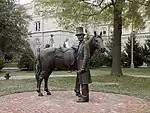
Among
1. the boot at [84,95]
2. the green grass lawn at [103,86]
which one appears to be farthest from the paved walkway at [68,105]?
the green grass lawn at [103,86]

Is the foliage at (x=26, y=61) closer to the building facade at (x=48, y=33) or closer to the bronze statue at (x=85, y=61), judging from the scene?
the building facade at (x=48, y=33)

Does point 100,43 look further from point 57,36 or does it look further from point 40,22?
point 40,22

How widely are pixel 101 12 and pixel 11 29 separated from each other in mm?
10900

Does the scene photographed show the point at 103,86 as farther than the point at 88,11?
No

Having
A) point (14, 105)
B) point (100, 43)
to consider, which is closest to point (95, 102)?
point (100, 43)

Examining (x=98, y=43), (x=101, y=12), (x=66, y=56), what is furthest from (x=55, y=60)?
(x=101, y=12)

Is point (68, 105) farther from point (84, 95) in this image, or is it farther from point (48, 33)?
point (48, 33)

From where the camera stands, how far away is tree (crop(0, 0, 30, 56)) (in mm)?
25141

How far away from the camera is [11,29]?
26422 millimetres

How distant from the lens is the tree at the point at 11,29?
2514 cm

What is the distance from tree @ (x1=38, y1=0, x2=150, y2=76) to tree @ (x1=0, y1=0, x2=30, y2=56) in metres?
7.67

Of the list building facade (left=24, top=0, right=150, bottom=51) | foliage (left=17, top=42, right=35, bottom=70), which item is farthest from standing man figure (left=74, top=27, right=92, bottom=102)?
building facade (left=24, top=0, right=150, bottom=51)

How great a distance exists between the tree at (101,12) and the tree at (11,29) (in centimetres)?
767

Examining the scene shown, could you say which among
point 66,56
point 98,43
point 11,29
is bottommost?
point 66,56
